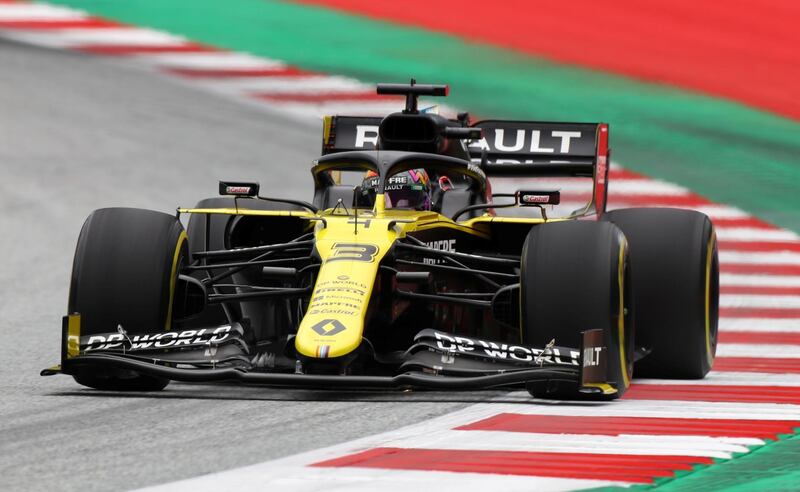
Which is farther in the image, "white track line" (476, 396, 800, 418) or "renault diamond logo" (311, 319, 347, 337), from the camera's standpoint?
"renault diamond logo" (311, 319, 347, 337)

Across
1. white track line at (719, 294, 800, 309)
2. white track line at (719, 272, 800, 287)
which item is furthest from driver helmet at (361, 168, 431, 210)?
white track line at (719, 272, 800, 287)

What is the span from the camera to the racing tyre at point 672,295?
10.6 metres

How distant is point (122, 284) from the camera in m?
9.29

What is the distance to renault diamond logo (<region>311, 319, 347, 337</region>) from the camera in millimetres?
8688

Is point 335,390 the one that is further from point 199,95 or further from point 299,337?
point 199,95

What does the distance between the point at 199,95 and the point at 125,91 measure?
0.97m

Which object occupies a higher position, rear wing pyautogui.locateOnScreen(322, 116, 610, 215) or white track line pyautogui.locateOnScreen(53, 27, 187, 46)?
white track line pyautogui.locateOnScreen(53, 27, 187, 46)

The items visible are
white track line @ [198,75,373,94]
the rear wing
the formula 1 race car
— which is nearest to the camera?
the formula 1 race car

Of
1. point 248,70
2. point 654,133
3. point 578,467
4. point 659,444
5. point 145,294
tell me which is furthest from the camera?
point 248,70

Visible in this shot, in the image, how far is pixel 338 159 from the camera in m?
10.5

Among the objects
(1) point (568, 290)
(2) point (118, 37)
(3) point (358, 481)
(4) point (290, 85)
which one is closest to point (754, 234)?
(4) point (290, 85)

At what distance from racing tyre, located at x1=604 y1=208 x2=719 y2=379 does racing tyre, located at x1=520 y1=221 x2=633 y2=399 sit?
1.58 m

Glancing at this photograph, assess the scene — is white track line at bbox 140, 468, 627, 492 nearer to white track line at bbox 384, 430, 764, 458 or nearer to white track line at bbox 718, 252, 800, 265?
white track line at bbox 384, 430, 764, 458

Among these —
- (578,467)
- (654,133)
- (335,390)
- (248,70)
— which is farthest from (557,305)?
(248,70)
